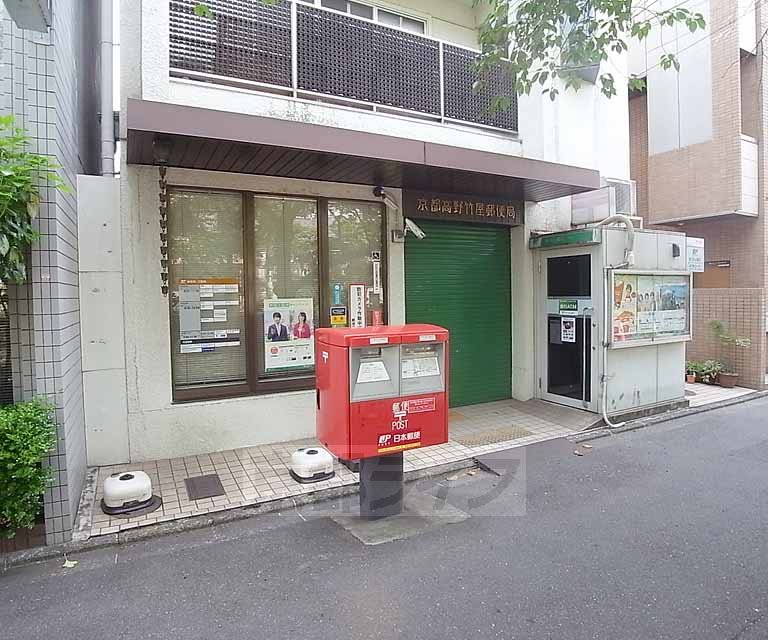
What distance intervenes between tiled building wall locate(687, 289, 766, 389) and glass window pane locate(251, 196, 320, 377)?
A: 8.42 m

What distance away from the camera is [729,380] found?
9875mm

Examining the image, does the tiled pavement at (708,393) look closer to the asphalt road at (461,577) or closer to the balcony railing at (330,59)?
the asphalt road at (461,577)

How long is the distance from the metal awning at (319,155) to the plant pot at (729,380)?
5.47 m

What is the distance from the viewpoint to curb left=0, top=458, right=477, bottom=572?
3738 millimetres

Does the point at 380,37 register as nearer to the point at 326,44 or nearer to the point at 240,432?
the point at 326,44

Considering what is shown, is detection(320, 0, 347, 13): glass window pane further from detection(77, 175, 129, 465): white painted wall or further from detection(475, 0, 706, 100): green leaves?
detection(77, 175, 129, 465): white painted wall

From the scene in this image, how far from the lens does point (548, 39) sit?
14.5 ft

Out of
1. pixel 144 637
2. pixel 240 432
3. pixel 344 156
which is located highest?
pixel 344 156

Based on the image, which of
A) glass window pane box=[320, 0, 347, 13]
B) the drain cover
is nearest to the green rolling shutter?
glass window pane box=[320, 0, 347, 13]

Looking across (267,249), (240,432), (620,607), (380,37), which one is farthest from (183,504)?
(380,37)

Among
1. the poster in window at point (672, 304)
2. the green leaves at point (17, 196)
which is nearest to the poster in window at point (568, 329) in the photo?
the poster in window at point (672, 304)

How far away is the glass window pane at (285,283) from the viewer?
6.31 metres

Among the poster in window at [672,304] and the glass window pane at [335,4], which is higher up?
the glass window pane at [335,4]

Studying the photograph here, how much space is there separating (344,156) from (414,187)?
1977mm
